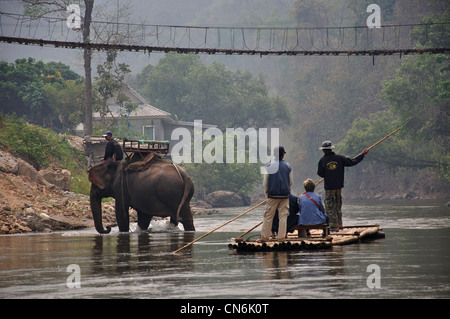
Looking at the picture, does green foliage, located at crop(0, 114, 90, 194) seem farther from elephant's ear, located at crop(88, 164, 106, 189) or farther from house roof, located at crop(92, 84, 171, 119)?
house roof, located at crop(92, 84, 171, 119)

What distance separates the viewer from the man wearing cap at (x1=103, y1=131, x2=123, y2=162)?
21656mm

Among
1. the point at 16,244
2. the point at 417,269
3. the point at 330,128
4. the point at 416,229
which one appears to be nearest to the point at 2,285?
the point at 417,269

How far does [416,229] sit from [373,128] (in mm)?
45670

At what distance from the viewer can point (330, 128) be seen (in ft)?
286

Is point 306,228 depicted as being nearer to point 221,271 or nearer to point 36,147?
point 221,271

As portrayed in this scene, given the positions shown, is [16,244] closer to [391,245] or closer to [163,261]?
[163,261]

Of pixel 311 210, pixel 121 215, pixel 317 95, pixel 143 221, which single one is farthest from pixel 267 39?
pixel 311 210

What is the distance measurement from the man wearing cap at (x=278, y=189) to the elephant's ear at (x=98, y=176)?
8148mm

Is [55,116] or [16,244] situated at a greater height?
[55,116]

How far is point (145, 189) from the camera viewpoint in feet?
70.6

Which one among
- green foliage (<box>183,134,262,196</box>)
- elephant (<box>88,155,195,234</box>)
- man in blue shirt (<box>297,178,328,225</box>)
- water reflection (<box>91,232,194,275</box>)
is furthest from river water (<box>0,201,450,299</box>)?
green foliage (<box>183,134,262,196</box>)

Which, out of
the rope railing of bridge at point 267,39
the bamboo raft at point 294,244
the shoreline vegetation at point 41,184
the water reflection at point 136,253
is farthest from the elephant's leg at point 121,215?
the bamboo raft at point 294,244

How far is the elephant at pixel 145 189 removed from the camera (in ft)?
70.5

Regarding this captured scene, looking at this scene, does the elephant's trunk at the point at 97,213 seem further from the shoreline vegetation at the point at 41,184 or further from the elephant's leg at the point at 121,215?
the shoreline vegetation at the point at 41,184
